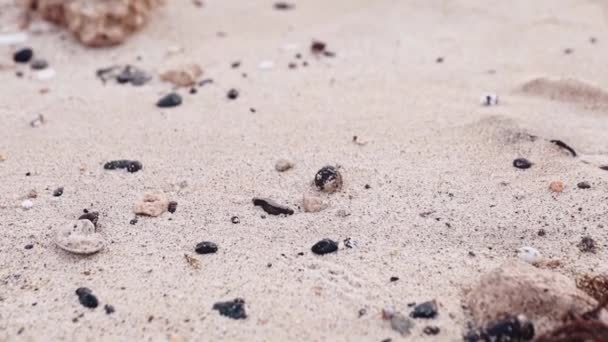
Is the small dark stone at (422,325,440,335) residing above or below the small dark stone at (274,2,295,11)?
below

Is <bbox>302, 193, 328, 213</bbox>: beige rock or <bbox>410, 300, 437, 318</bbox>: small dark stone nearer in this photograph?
<bbox>410, 300, 437, 318</bbox>: small dark stone

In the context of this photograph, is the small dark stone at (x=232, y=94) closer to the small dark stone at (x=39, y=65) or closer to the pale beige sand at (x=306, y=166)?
the pale beige sand at (x=306, y=166)

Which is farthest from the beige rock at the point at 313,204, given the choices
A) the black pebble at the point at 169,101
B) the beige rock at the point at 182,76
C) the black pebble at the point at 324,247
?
the beige rock at the point at 182,76

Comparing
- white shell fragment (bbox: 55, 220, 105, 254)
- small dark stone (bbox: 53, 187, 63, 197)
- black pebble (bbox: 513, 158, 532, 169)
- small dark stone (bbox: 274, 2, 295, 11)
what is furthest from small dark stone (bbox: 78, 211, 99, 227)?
small dark stone (bbox: 274, 2, 295, 11)

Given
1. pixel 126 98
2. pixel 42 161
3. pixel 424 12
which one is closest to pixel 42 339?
pixel 42 161

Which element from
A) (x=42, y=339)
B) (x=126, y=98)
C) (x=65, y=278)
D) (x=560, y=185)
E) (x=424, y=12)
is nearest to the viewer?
(x=42, y=339)

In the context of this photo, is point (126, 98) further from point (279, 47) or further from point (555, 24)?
point (555, 24)

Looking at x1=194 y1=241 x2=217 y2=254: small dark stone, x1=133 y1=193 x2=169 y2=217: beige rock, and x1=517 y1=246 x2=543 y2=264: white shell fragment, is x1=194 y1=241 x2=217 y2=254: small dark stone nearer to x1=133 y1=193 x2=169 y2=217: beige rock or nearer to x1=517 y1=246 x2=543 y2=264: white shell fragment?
x1=133 y1=193 x2=169 y2=217: beige rock
